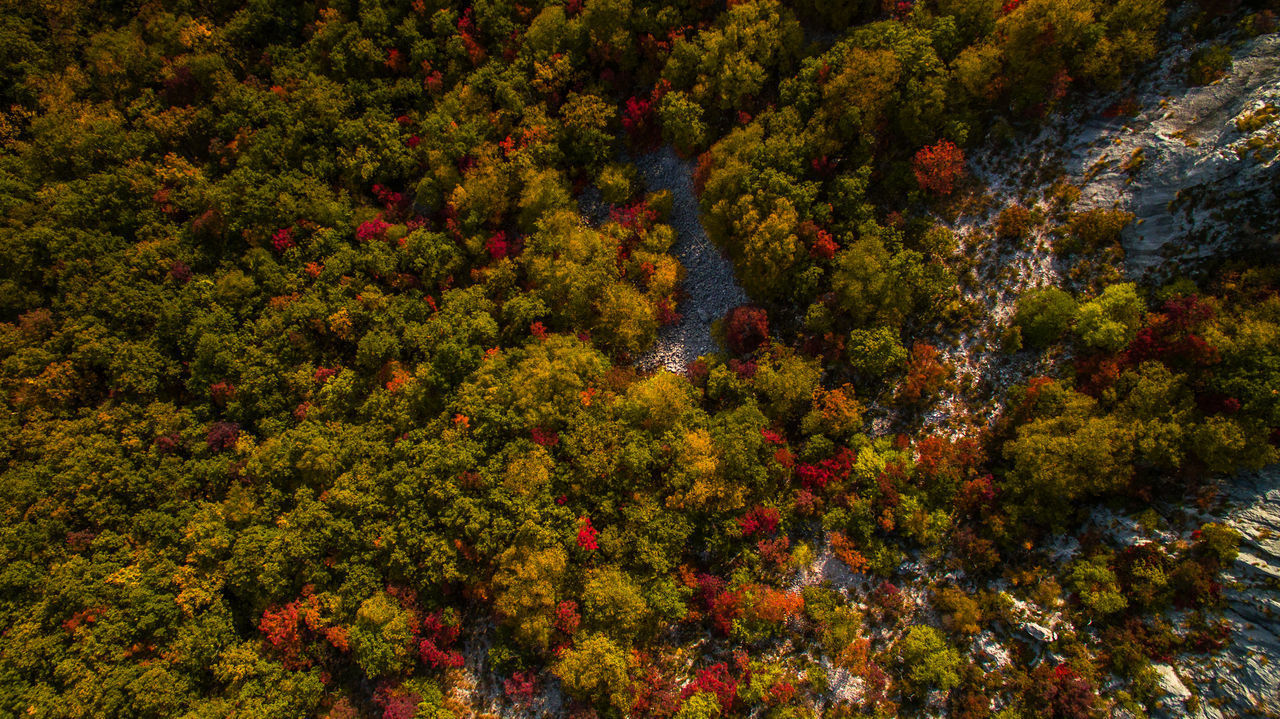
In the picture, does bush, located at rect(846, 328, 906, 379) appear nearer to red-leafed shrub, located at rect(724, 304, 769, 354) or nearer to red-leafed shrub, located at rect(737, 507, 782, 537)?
red-leafed shrub, located at rect(724, 304, 769, 354)

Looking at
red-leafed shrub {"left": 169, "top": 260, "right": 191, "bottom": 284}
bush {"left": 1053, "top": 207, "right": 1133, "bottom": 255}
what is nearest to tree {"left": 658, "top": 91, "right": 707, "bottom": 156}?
bush {"left": 1053, "top": 207, "right": 1133, "bottom": 255}

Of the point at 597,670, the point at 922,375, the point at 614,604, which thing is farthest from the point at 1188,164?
the point at 597,670

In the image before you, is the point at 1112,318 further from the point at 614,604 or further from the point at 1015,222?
the point at 614,604

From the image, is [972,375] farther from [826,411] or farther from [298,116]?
[298,116]

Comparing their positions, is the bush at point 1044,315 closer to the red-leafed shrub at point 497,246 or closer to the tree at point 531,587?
the tree at point 531,587

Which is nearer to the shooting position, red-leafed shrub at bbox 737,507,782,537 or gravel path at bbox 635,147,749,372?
red-leafed shrub at bbox 737,507,782,537

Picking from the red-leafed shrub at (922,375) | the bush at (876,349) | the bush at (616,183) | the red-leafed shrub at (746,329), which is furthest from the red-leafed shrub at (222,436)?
the red-leafed shrub at (922,375)
